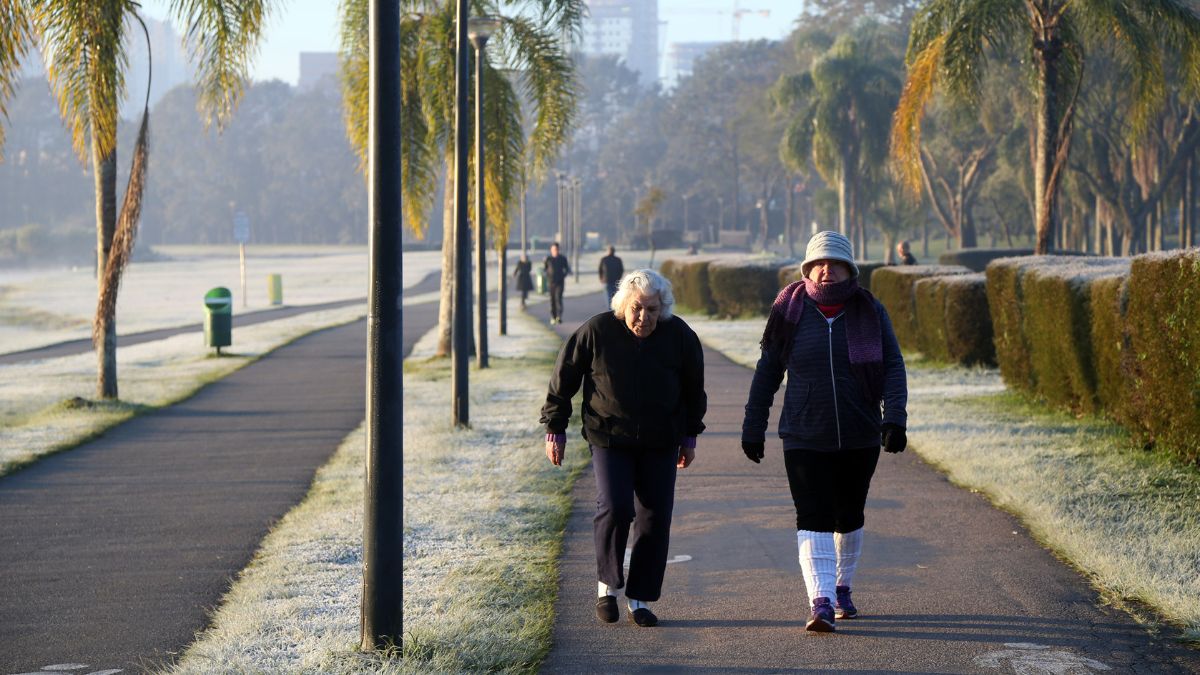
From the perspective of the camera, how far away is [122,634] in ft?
21.2

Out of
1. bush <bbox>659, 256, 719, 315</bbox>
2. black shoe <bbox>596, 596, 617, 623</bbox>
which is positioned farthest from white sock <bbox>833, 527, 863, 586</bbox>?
bush <bbox>659, 256, 719, 315</bbox>

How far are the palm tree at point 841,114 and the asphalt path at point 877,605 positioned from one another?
5189cm

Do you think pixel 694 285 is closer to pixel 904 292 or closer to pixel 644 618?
pixel 904 292

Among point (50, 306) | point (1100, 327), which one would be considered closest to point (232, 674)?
point (1100, 327)

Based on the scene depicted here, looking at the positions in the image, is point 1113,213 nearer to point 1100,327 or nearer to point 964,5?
point 964,5

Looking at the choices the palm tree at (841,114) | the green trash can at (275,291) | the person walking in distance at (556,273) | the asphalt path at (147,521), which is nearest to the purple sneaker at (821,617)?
the asphalt path at (147,521)

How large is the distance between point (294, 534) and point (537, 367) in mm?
12807

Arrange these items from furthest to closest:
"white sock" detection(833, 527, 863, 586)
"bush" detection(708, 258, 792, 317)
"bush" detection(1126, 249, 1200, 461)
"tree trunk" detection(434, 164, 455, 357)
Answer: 1. "bush" detection(708, 258, 792, 317)
2. "tree trunk" detection(434, 164, 455, 357)
3. "bush" detection(1126, 249, 1200, 461)
4. "white sock" detection(833, 527, 863, 586)

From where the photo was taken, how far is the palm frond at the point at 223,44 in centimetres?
1516

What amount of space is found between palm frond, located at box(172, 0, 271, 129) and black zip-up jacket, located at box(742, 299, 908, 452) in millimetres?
10231

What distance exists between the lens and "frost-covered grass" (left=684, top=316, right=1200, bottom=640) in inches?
276

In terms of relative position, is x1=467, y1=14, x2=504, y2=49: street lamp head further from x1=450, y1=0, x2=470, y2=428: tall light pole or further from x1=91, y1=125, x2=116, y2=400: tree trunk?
x1=91, y1=125, x2=116, y2=400: tree trunk

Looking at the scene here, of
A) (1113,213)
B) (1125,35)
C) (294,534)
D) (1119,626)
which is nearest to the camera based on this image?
(1119,626)

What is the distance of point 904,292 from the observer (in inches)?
892
